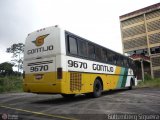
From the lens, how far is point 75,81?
430 inches

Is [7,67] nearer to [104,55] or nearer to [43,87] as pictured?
[104,55]

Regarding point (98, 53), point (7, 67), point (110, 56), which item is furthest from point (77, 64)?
point (7, 67)

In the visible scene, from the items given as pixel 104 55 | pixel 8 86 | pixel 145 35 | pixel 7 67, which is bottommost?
pixel 8 86

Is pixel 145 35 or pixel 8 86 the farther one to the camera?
pixel 145 35

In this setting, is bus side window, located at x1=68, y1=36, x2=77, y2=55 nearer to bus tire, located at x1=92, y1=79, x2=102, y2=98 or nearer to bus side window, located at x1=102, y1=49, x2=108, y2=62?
bus tire, located at x1=92, y1=79, x2=102, y2=98

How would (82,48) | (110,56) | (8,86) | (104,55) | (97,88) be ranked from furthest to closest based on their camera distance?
(8,86)
(110,56)
(104,55)
(97,88)
(82,48)

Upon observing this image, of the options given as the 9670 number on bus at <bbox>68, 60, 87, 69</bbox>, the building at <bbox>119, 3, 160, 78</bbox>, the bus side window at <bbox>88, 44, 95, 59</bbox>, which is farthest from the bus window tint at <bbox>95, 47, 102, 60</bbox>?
the building at <bbox>119, 3, 160, 78</bbox>

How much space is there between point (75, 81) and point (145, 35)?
45408 mm

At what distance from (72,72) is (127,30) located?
47.9 meters

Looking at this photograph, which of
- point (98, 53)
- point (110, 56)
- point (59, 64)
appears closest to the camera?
point (59, 64)

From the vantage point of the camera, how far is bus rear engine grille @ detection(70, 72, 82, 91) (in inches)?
419

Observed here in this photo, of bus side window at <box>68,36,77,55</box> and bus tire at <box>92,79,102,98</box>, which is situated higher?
bus side window at <box>68,36,77,55</box>

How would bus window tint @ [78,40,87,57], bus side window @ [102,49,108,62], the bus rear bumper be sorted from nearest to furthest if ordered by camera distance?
the bus rear bumper, bus window tint @ [78,40,87,57], bus side window @ [102,49,108,62]

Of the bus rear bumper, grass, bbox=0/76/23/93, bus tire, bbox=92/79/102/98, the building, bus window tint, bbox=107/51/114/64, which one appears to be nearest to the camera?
the bus rear bumper
